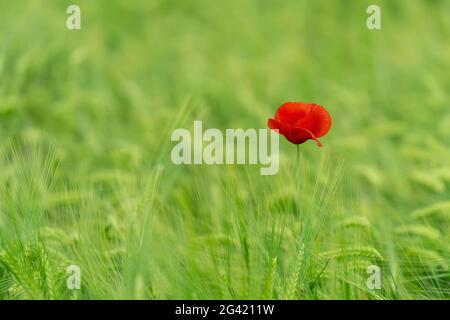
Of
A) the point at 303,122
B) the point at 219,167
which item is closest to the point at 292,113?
the point at 303,122

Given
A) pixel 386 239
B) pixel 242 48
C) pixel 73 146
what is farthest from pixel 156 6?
pixel 386 239

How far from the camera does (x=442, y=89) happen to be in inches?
133

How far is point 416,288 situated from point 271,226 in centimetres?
37

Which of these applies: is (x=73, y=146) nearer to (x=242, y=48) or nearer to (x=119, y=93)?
(x=119, y=93)

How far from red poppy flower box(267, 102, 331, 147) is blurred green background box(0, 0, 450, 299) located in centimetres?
11

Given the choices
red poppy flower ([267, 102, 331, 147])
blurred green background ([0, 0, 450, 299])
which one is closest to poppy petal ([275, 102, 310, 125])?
red poppy flower ([267, 102, 331, 147])

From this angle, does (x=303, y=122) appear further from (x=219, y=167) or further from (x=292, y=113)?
(x=219, y=167)

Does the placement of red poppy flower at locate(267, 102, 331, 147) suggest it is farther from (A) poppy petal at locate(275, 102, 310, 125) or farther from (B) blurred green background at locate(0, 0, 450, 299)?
(B) blurred green background at locate(0, 0, 450, 299)

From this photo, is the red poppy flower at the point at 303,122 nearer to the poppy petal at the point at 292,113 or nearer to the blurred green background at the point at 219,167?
the poppy petal at the point at 292,113

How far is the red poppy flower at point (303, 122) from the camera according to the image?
208cm

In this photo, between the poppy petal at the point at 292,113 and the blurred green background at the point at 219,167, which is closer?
the blurred green background at the point at 219,167

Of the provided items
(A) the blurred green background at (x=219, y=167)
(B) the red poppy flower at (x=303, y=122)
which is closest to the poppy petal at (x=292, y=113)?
(B) the red poppy flower at (x=303, y=122)

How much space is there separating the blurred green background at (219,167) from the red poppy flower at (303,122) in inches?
4.2
